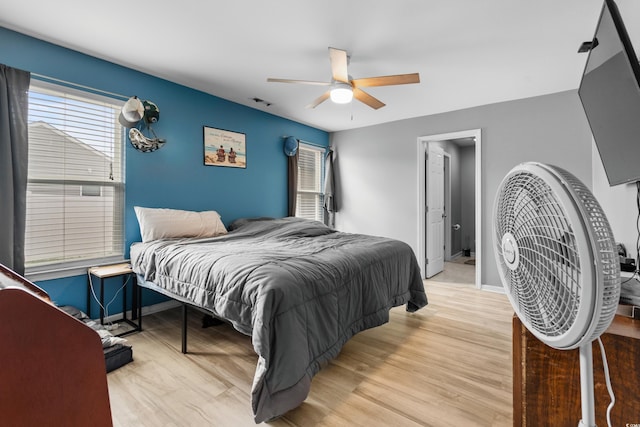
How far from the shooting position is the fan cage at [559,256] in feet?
1.64

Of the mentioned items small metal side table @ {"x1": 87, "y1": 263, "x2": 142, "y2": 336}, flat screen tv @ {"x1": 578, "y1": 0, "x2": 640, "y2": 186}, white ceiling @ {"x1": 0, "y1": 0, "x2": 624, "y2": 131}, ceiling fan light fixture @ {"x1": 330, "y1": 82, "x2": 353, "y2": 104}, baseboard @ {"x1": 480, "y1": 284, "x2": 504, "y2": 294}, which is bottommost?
baseboard @ {"x1": 480, "y1": 284, "x2": 504, "y2": 294}

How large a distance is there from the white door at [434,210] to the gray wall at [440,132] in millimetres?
239

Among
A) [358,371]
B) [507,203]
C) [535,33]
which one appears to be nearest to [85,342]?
[507,203]

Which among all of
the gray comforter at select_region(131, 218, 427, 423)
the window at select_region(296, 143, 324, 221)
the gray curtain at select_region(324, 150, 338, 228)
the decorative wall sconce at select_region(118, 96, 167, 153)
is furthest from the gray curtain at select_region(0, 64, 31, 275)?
the gray curtain at select_region(324, 150, 338, 228)

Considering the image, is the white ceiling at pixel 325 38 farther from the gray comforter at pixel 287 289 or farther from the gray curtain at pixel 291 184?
the gray comforter at pixel 287 289

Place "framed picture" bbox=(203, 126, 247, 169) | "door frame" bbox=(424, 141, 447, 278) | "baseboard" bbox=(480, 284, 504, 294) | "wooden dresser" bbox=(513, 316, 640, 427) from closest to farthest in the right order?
"wooden dresser" bbox=(513, 316, 640, 427) < "framed picture" bbox=(203, 126, 247, 169) < "baseboard" bbox=(480, 284, 504, 294) < "door frame" bbox=(424, 141, 447, 278)

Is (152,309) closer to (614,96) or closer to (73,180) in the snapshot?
(73,180)

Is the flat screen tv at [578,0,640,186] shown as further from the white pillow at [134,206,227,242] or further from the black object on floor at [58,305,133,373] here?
the white pillow at [134,206,227,242]

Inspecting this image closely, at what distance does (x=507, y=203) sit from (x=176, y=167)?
3.39 metres

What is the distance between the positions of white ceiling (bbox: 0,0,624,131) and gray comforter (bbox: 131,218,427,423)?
1731 mm

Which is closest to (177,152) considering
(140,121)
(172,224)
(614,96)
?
(140,121)

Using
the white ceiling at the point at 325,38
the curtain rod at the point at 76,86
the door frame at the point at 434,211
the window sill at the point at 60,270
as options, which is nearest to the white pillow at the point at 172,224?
the window sill at the point at 60,270

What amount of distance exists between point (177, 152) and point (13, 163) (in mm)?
1359

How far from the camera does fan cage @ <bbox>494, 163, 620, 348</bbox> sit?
1.64 ft
